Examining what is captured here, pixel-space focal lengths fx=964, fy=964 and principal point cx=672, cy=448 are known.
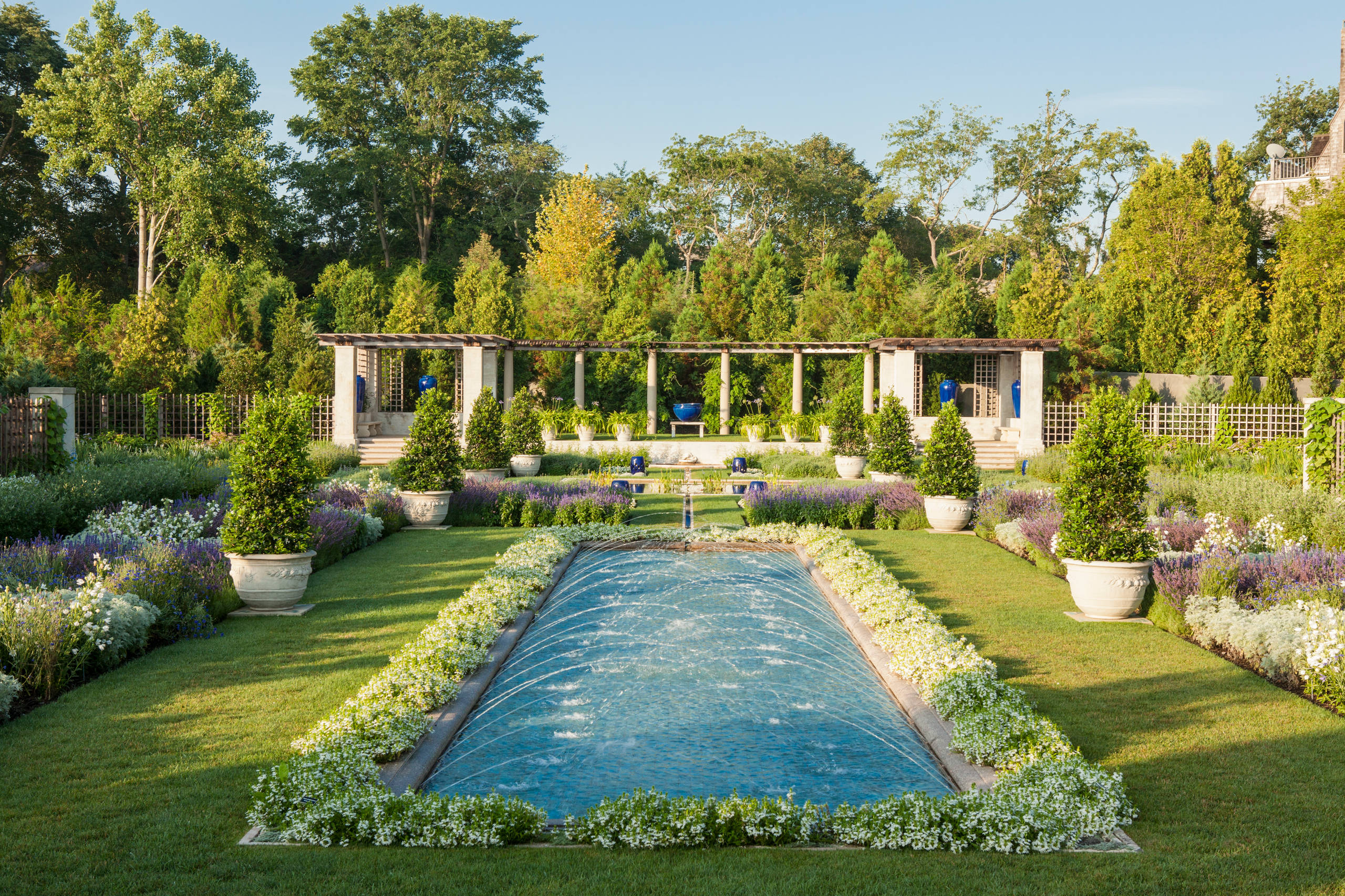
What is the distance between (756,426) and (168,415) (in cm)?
1452

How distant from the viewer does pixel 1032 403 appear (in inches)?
928

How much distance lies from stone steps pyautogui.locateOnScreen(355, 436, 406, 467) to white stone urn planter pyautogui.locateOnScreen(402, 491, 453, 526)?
941 cm

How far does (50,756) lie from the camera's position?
15.1 feet

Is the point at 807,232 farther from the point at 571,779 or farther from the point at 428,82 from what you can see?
the point at 571,779

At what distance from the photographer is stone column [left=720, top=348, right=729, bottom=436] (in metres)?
27.1

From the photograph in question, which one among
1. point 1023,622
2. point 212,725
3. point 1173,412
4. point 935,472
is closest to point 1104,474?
point 1023,622

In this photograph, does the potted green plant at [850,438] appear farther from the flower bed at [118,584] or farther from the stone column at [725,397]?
the flower bed at [118,584]

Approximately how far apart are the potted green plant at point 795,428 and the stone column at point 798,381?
1.42m

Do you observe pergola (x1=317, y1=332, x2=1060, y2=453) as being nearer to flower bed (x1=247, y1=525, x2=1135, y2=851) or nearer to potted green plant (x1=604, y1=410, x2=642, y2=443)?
potted green plant (x1=604, y1=410, x2=642, y2=443)

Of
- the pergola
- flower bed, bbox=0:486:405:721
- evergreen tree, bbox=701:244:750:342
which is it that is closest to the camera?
flower bed, bbox=0:486:405:721

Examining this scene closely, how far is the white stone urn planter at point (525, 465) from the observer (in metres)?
18.5

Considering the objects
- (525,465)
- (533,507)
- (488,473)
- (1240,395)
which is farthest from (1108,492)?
(1240,395)

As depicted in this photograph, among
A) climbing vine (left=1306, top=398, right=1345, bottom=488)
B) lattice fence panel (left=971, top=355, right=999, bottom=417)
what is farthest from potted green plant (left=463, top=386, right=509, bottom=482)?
lattice fence panel (left=971, top=355, right=999, bottom=417)

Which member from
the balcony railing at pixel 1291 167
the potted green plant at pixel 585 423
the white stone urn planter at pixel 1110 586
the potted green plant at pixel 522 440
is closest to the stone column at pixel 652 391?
the potted green plant at pixel 585 423
